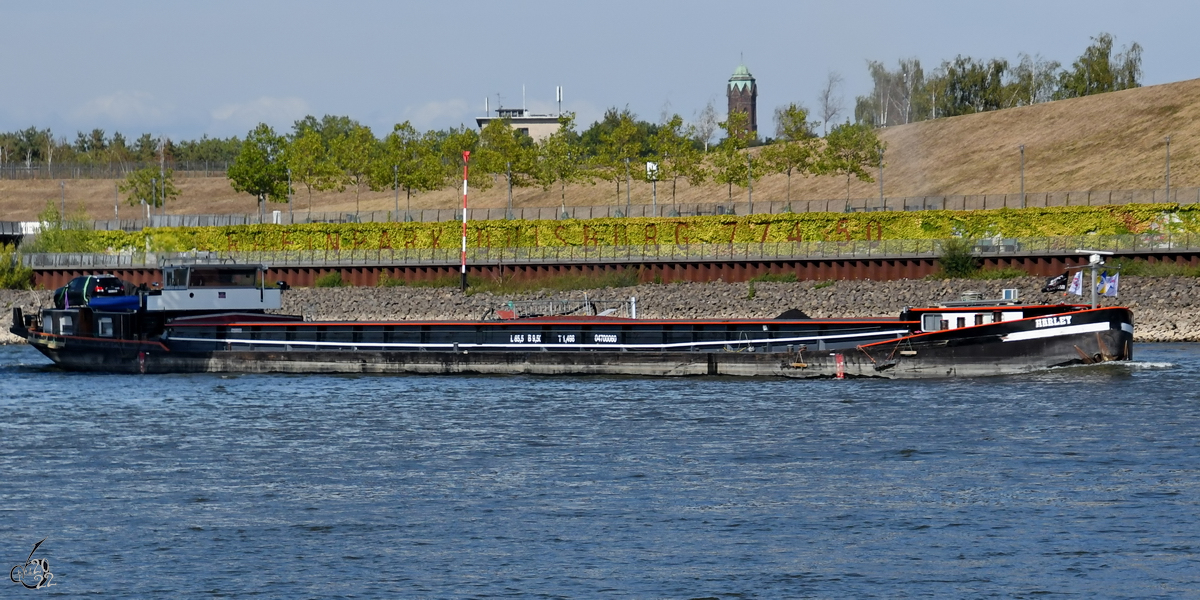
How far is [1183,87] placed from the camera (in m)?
160

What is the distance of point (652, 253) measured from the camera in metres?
101

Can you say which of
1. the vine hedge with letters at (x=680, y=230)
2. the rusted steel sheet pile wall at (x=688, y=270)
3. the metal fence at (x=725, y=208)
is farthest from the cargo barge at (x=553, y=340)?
the metal fence at (x=725, y=208)

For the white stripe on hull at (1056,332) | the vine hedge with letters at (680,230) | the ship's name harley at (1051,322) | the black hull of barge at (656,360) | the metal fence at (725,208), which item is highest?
the metal fence at (725,208)

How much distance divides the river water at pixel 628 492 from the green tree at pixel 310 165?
9535 cm

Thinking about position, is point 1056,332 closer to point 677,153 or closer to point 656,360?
point 656,360

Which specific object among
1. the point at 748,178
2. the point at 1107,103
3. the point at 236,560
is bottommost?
the point at 236,560

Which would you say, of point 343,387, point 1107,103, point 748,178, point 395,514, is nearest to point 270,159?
point 748,178

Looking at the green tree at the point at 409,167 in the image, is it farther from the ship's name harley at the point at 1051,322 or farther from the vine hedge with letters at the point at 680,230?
the ship's name harley at the point at 1051,322

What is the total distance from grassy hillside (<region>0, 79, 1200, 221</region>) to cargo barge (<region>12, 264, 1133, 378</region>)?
86367mm

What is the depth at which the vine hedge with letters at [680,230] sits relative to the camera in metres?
101

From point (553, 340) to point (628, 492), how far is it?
86.6ft

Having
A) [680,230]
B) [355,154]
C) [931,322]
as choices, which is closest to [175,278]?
[931,322]

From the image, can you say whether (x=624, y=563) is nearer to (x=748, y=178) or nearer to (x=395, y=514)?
(x=395, y=514)

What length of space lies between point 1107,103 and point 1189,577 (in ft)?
487
